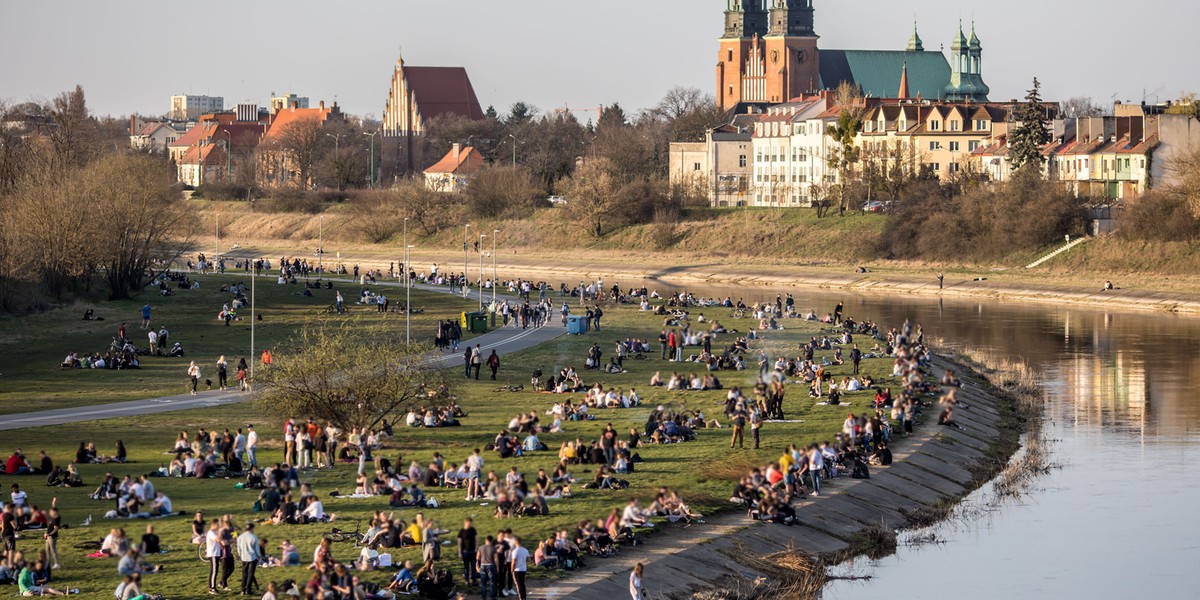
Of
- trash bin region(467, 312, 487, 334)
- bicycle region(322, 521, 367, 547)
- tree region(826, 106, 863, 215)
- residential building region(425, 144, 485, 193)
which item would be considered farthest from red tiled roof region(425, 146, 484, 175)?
bicycle region(322, 521, 367, 547)

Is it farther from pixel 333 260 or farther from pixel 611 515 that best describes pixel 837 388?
pixel 333 260

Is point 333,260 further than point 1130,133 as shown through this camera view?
Yes

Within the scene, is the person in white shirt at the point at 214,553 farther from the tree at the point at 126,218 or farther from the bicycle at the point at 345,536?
the tree at the point at 126,218

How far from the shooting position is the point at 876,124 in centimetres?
12488

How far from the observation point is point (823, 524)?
30.1 metres

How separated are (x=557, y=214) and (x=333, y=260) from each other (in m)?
17.4

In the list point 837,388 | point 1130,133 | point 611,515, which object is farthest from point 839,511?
point 1130,133

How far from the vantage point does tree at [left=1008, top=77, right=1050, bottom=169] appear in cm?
10400

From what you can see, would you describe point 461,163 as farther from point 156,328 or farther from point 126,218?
point 156,328

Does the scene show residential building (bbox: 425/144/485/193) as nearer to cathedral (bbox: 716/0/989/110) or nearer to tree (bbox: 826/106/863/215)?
cathedral (bbox: 716/0/989/110)

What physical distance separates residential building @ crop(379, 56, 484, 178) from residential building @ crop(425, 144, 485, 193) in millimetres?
16558

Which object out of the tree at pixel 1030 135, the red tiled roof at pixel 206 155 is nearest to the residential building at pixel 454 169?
the red tiled roof at pixel 206 155

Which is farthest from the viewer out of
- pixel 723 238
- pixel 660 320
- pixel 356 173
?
pixel 356 173

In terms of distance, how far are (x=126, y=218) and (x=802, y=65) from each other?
113 m
